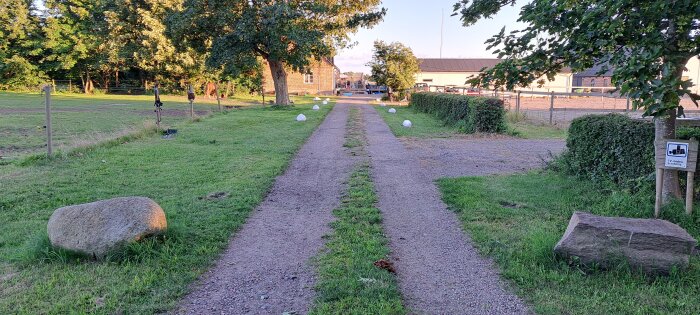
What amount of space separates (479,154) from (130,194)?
753cm

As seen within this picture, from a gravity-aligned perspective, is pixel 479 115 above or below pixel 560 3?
below

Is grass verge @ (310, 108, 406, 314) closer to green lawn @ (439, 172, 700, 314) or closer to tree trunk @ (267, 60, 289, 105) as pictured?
green lawn @ (439, 172, 700, 314)

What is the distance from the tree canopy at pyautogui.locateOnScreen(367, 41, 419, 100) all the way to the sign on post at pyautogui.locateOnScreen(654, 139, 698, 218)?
3422 cm

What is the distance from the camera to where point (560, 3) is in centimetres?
443

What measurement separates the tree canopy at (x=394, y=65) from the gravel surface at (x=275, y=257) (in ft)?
105

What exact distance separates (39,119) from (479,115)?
673 inches

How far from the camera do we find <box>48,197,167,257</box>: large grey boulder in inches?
166

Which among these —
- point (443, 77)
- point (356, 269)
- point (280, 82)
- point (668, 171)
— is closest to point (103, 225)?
point (356, 269)

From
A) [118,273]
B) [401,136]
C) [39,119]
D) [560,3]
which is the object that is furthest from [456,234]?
[39,119]

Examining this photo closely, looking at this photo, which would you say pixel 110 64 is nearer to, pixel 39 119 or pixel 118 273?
pixel 39 119

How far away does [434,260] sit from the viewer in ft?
14.3

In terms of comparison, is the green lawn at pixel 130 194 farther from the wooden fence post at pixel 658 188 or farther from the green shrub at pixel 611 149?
the green shrub at pixel 611 149

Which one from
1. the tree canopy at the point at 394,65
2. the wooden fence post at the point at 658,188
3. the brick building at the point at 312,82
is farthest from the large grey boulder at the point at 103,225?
the brick building at the point at 312,82

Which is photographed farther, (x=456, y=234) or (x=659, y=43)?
(x=456, y=234)
